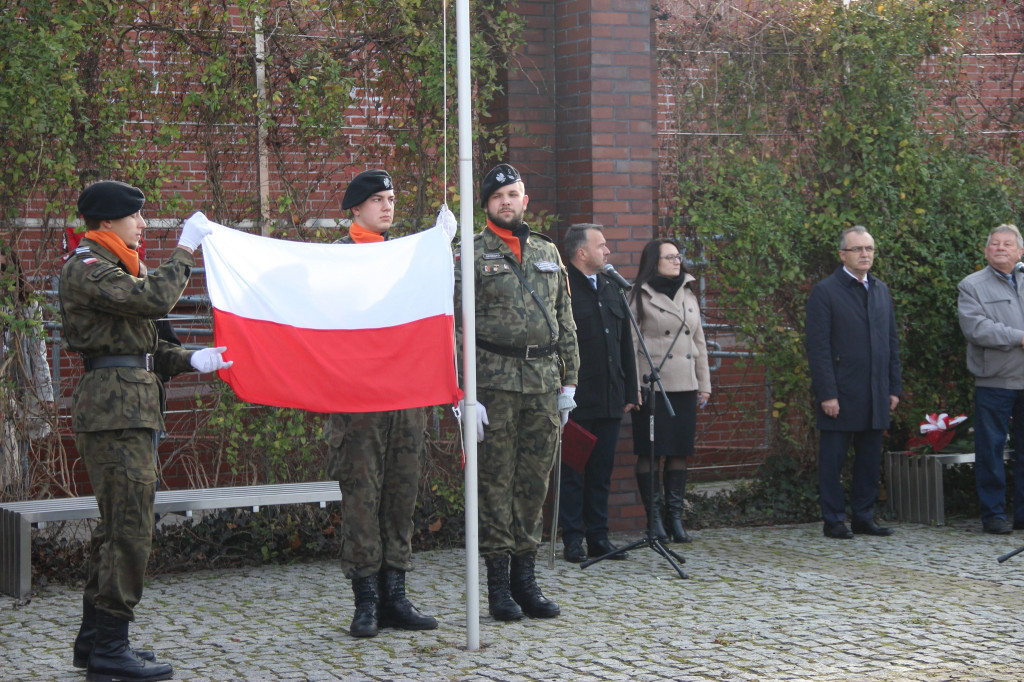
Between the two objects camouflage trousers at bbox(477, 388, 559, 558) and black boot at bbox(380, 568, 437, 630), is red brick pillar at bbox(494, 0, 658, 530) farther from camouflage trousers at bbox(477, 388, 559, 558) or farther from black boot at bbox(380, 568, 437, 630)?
black boot at bbox(380, 568, 437, 630)

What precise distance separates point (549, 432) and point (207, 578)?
8.01 feet

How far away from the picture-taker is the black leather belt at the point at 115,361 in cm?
522

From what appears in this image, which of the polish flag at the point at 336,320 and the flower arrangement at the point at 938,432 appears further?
the flower arrangement at the point at 938,432

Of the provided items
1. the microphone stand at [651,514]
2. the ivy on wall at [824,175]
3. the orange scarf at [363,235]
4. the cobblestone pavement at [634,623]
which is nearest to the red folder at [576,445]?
the microphone stand at [651,514]

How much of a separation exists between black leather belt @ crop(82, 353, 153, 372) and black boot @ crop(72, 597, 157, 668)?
100 cm

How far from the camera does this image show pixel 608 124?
8.57 m

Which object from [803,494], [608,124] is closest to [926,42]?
[608,124]

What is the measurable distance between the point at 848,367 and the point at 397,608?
4.05m

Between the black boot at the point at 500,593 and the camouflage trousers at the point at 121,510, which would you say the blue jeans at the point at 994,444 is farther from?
the camouflage trousers at the point at 121,510

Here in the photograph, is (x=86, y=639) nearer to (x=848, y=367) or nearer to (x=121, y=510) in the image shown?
(x=121, y=510)

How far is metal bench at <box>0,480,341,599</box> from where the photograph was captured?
6.76 metres

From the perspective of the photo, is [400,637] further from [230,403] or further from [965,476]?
[965,476]

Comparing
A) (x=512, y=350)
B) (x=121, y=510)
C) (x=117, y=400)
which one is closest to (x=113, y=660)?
(x=121, y=510)

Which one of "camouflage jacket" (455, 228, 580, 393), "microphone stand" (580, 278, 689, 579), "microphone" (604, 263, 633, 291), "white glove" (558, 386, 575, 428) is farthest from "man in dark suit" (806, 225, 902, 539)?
"camouflage jacket" (455, 228, 580, 393)
